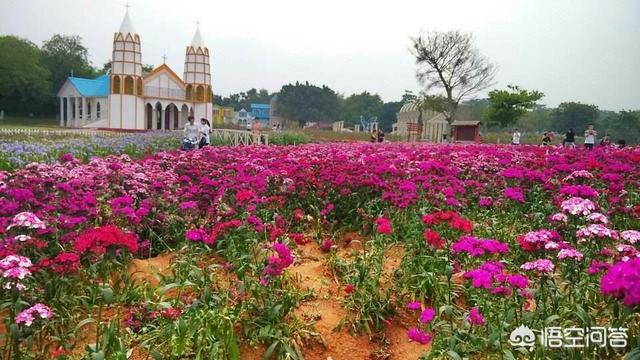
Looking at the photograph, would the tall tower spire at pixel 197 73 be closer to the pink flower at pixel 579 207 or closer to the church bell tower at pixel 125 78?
the church bell tower at pixel 125 78

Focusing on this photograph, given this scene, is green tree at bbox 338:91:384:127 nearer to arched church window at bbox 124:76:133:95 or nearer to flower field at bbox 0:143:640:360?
arched church window at bbox 124:76:133:95

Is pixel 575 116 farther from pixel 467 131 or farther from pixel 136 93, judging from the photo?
pixel 136 93

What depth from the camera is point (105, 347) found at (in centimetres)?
311

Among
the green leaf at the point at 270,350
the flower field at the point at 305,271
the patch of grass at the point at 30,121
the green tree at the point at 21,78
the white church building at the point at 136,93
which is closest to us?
the flower field at the point at 305,271

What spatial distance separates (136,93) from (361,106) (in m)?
64.8

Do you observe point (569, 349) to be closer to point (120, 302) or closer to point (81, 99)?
point (120, 302)

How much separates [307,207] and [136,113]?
4337cm

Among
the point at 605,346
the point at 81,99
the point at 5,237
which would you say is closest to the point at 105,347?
the point at 5,237

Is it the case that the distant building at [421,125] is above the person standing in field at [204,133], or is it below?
above

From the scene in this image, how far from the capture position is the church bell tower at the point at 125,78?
43781 mm

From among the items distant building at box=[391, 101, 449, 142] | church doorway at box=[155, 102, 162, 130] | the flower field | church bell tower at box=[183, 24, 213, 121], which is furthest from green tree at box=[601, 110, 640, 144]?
the flower field

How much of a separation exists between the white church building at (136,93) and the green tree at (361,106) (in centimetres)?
4941

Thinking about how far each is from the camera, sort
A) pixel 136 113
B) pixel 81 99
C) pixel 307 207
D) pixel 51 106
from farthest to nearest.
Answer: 1. pixel 51 106
2. pixel 81 99
3. pixel 136 113
4. pixel 307 207

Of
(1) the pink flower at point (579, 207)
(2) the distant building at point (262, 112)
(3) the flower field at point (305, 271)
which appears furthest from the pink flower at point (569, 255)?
(2) the distant building at point (262, 112)
